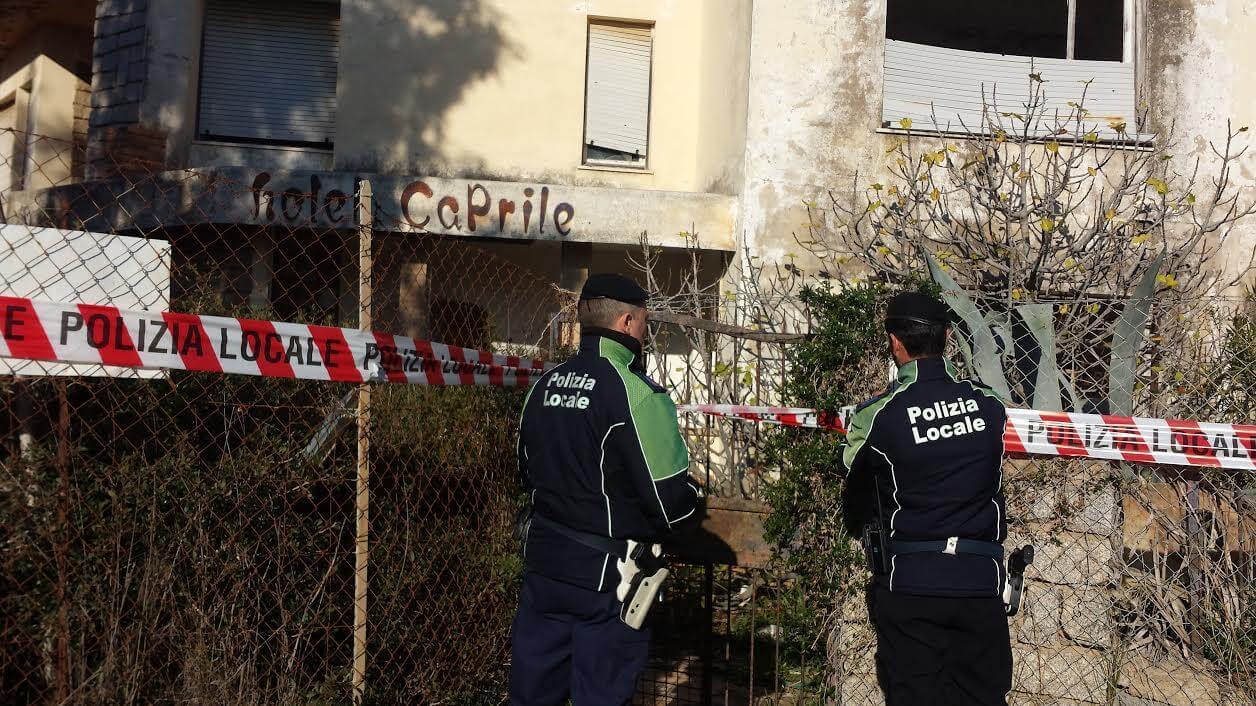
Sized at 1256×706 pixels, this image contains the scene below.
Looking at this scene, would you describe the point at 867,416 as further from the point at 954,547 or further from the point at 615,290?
the point at 615,290

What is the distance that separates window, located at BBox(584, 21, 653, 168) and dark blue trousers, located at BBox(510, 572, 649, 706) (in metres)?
8.72

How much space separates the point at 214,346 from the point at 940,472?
2.62 m

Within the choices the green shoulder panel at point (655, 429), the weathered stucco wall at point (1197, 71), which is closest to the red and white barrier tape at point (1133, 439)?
the green shoulder panel at point (655, 429)

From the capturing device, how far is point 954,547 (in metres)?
3.98

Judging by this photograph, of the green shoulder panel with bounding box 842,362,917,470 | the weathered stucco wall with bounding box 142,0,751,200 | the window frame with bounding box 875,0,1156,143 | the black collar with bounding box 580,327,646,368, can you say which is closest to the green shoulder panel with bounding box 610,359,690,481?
the black collar with bounding box 580,327,646,368

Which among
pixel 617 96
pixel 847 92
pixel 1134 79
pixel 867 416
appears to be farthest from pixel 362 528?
pixel 1134 79

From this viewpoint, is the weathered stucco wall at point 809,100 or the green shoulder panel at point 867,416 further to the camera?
the weathered stucco wall at point 809,100

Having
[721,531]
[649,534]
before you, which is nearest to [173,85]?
[721,531]

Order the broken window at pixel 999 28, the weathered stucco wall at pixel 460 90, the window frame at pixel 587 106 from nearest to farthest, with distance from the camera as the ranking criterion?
the weathered stucco wall at pixel 460 90, the window frame at pixel 587 106, the broken window at pixel 999 28

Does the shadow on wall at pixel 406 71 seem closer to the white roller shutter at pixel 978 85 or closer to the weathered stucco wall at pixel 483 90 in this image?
the weathered stucco wall at pixel 483 90

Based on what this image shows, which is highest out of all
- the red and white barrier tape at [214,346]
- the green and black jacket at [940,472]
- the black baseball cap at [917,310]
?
the black baseball cap at [917,310]

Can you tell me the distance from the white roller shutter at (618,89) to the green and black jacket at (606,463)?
852 centimetres

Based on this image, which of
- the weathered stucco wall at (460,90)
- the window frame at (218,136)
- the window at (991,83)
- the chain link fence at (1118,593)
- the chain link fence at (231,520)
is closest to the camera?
the chain link fence at (231,520)

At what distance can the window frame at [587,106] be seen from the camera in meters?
11.8
